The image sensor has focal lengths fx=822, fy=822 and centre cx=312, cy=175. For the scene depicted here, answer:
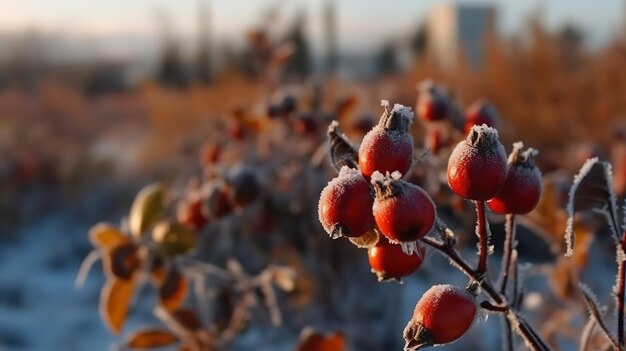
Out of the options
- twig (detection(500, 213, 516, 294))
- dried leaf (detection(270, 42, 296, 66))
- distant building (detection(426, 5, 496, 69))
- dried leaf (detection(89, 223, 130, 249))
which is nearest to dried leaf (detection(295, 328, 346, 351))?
dried leaf (detection(89, 223, 130, 249))

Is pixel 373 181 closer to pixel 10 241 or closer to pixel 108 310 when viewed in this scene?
pixel 108 310

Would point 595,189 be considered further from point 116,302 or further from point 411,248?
point 116,302

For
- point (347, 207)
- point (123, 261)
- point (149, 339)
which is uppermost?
point (347, 207)

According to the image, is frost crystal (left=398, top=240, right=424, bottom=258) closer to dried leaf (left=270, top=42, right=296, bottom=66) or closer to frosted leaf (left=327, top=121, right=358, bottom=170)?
frosted leaf (left=327, top=121, right=358, bottom=170)

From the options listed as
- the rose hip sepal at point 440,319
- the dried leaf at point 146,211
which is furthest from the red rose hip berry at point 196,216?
the rose hip sepal at point 440,319

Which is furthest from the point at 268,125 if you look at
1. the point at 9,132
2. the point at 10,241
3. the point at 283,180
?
the point at 9,132

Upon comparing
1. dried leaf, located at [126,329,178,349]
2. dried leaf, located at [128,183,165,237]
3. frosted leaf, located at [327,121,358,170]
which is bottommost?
dried leaf, located at [126,329,178,349]

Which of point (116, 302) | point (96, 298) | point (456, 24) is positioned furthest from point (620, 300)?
point (456, 24)

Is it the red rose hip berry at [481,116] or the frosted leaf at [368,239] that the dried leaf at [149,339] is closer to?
the red rose hip berry at [481,116]
